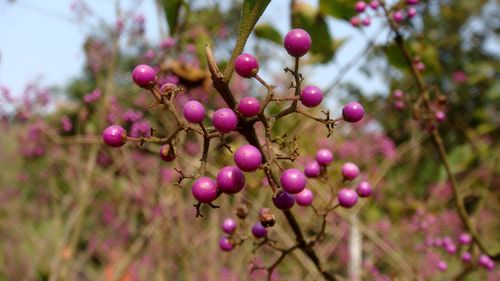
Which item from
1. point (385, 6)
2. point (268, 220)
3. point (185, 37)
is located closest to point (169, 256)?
point (185, 37)

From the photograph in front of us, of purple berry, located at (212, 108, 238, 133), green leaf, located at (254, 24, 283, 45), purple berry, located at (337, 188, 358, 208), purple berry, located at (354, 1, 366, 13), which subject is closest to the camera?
purple berry, located at (212, 108, 238, 133)

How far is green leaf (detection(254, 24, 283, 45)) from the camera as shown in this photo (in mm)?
1264

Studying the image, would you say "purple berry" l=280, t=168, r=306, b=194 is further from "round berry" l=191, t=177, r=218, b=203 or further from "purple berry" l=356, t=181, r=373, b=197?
"purple berry" l=356, t=181, r=373, b=197

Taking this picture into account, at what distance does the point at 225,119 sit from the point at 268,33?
888mm

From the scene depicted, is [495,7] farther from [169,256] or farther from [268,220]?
[268,220]

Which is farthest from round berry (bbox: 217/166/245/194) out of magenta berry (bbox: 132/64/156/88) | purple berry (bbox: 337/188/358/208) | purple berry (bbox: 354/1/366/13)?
purple berry (bbox: 354/1/366/13)

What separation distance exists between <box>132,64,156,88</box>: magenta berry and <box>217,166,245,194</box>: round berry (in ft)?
0.41

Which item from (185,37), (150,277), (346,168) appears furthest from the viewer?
(150,277)

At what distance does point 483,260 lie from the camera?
1176 millimetres

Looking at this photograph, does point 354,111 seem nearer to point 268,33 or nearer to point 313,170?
point 313,170

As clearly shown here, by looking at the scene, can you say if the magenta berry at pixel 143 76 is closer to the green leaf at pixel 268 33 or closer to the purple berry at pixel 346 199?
the purple berry at pixel 346 199

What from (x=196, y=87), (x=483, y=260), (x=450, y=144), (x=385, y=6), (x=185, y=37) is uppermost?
(x=385, y=6)

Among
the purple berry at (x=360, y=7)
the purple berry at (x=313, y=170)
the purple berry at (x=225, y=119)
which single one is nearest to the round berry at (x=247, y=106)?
the purple berry at (x=225, y=119)

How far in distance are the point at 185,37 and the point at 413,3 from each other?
0.72 metres
